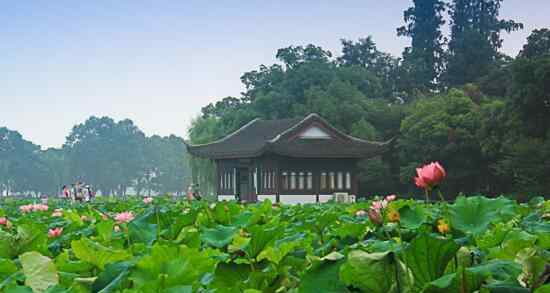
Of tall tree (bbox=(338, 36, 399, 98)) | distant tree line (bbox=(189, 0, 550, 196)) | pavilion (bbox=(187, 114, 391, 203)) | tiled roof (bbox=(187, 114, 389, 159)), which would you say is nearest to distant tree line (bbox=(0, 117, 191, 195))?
tall tree (bbox=(338, 36, 399, 98))

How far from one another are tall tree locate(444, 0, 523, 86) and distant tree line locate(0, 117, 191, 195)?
85.5ft

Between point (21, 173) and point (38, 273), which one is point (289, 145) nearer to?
point (38, 273)

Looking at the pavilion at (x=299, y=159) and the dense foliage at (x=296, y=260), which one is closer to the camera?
the dense foliage at (x=296, y=260)

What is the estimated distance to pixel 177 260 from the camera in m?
1.15

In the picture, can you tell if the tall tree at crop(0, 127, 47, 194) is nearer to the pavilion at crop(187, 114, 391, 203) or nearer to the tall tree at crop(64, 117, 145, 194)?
the tall tree at crop(64, 117, 145, 194)

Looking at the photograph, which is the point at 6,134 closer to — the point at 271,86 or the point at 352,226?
the point at 271,86

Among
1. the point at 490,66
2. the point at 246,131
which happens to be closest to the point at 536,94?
the point at 246,131

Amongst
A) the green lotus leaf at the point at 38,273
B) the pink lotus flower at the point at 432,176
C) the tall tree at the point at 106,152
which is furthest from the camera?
the tall tree at the point at 106,152

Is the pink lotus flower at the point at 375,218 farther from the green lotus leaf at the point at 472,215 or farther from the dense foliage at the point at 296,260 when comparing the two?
the green lotus leaf at the point at 472,215

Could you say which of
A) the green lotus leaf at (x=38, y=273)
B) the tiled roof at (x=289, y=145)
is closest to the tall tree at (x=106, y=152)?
the tiled roof at (x=289, y=145)

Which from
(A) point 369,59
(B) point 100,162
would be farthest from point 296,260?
(B) point 100,162

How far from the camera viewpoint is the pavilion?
90.5ft

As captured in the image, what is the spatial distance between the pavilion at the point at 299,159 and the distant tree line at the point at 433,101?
2262 mm

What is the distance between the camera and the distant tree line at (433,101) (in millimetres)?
24406
